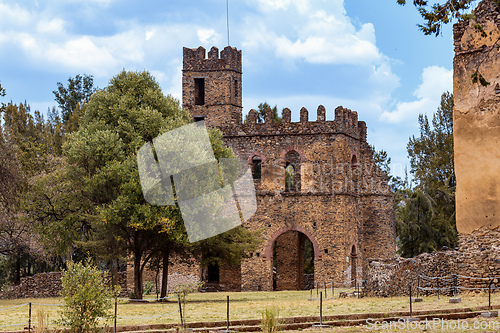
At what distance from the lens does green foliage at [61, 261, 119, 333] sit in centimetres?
1325

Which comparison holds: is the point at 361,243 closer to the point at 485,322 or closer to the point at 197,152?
the point at 197,152

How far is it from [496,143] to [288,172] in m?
30.4

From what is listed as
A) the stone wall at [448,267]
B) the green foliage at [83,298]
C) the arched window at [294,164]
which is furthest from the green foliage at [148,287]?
the green foliage at [83,298]

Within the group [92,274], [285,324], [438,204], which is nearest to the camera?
[92,274]

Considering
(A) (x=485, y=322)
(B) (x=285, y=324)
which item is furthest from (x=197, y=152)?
(A) (x=485, y=322)

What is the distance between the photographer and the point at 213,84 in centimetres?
3781

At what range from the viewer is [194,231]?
83.4 ft

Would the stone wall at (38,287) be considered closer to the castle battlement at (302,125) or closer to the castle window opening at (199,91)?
the castle battlement at (302,125)

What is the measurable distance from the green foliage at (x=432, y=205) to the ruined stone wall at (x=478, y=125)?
20597 millimetres

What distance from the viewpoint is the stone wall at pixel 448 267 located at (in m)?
19.1

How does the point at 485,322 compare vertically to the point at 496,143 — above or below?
below

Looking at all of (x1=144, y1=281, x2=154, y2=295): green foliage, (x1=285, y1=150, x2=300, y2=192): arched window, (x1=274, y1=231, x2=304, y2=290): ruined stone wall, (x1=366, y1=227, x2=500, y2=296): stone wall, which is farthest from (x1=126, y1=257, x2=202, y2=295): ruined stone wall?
(x1=366, y1=227, x2=500, y2=296): stone wall

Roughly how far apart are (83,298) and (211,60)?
85.5ft

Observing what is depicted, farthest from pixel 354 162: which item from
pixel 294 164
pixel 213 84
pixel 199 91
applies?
pixel 199 91
